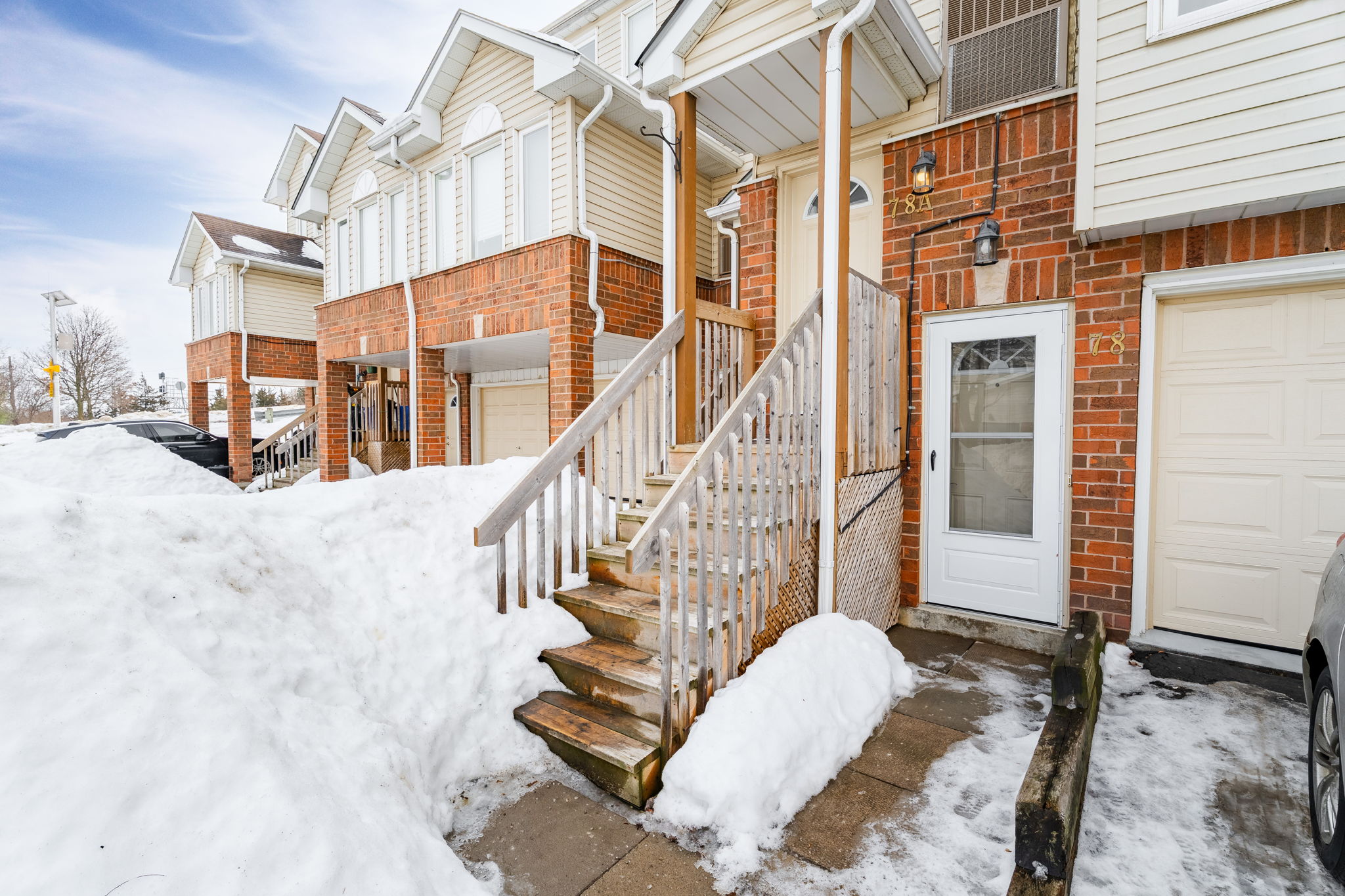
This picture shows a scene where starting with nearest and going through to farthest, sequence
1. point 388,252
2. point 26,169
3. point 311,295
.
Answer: point 388,252, point 311,295, point 26,169

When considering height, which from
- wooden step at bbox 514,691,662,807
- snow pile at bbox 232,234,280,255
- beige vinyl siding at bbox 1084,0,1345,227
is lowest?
wooden step at bbox 514,691,662,807

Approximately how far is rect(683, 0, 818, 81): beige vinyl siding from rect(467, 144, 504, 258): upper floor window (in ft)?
14.1

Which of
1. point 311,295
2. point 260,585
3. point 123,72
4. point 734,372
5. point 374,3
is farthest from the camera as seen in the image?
point 311,295

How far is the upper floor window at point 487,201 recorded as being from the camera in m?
7.52

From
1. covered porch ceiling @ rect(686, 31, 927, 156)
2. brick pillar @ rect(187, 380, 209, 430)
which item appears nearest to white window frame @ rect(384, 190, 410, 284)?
covered porch ceiling @ rect(686, 31, 927, 156)

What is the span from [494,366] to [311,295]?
6.56m

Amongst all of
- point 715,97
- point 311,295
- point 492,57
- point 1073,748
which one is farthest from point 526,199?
point 311,295

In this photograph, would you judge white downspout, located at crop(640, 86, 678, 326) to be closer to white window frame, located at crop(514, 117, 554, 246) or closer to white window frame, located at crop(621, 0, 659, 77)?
white window frame, located at crop(514, 117, 554, 246)

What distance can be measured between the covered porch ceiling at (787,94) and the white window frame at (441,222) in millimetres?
4799

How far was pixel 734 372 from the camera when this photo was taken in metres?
4.80

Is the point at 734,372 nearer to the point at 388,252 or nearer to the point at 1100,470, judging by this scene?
the point at 1100,470

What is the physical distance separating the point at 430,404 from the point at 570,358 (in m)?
3.04

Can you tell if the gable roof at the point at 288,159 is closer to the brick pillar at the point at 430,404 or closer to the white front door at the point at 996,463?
the brick pillar at the point at 430,404

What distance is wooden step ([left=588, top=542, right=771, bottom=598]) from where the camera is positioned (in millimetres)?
3367
